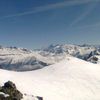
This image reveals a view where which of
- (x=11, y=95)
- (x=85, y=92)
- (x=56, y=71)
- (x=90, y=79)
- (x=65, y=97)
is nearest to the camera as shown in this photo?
(x=11, y=95)

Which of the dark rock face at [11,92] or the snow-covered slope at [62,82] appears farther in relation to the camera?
the snow-covered slope at [62,82]

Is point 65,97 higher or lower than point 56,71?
lower

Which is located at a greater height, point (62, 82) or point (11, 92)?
point (62, 82)

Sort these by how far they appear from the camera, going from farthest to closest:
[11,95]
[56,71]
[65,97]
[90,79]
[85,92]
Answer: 1. [56,71]
2. [90,79]
3. [85,92]
4. [65,97]
5. [11,95]

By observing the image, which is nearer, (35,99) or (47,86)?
(35,99)

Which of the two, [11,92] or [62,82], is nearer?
[11,92]

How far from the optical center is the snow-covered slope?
70.6 metres

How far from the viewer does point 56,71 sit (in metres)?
93.6

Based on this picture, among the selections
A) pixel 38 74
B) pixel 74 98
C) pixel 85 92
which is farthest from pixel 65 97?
pixel 38 74

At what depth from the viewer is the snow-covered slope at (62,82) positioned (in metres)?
70.6

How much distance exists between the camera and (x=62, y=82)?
267 ft

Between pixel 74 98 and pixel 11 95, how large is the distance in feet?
62.6

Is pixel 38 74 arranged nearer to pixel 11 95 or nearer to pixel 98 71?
pixel 98 71

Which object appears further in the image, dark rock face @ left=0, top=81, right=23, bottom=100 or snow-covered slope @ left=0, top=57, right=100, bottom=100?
snow-covered slope @ left=0, top=57, right=100, bottom=100
